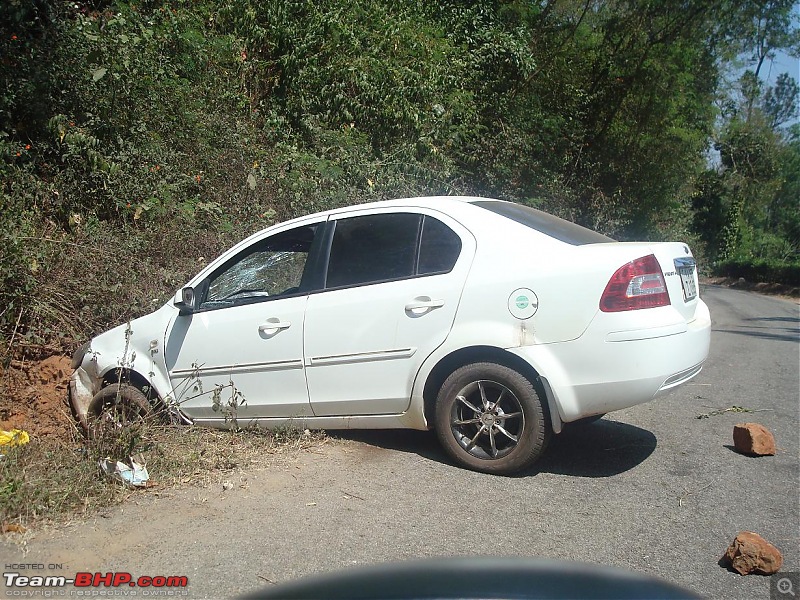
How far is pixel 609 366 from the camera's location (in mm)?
4598

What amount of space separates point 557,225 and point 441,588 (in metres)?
4.14

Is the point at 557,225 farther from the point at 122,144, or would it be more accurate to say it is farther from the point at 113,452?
the point at 122,144

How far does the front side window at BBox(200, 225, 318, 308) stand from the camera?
19.2ft

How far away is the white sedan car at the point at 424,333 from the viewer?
15.3 feet

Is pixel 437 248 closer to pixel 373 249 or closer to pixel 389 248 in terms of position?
pixel 389 248

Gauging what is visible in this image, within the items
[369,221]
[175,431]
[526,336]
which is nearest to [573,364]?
[526,336]

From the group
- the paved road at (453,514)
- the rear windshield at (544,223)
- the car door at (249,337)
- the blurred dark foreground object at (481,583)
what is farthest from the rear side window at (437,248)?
the blurred dark foreground object at (481,583)

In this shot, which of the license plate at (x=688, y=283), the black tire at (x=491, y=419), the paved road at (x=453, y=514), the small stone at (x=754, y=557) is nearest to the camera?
the small stone at (x=754, y=557)

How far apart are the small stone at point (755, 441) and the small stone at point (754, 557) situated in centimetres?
191

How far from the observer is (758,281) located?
40.6 m

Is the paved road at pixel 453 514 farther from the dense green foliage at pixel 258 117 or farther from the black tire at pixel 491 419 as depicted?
the dense green foliage at pixel 258 117

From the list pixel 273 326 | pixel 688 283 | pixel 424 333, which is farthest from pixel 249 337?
pixel 688 283

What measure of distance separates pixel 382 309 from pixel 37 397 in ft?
11.4

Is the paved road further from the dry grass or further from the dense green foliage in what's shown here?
the dense green foliage
